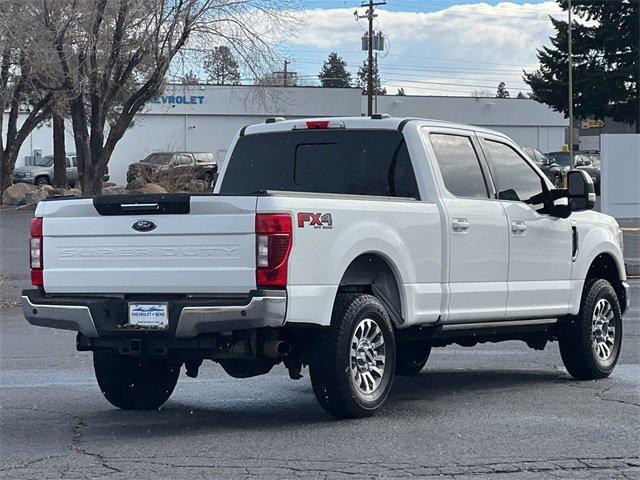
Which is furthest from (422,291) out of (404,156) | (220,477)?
(220,477)

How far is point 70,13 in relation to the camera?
28.9 metres

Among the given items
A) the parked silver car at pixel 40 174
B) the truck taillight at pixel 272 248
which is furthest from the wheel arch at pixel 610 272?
the parked silver car at pixel 40 174

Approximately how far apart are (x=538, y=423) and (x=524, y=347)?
4534 mm

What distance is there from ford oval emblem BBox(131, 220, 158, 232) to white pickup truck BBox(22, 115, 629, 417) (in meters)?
0.01

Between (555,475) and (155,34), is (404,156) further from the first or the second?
(155,34)

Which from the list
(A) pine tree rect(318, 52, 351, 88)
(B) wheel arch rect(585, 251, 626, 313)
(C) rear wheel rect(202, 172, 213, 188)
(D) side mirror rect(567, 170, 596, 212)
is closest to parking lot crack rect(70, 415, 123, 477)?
(D) side mirror rect(567, 170, 596, 212)

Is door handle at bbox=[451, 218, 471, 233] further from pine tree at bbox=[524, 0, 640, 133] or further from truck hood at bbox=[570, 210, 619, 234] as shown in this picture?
pine tree at bbox=[524, 0, 640, 133]

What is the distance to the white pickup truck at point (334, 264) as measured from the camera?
7.56m

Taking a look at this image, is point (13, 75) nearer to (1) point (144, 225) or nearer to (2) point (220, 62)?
(2) point (220, 62)

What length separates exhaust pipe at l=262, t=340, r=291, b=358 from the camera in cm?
776

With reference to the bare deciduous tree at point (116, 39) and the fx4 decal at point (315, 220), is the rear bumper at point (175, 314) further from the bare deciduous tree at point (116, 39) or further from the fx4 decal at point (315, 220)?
the bare deciduous tree at point (116, 39)

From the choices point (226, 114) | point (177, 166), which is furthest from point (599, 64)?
point (177, 166)

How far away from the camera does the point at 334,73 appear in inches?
5950

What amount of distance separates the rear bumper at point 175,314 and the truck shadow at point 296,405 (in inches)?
27.5
